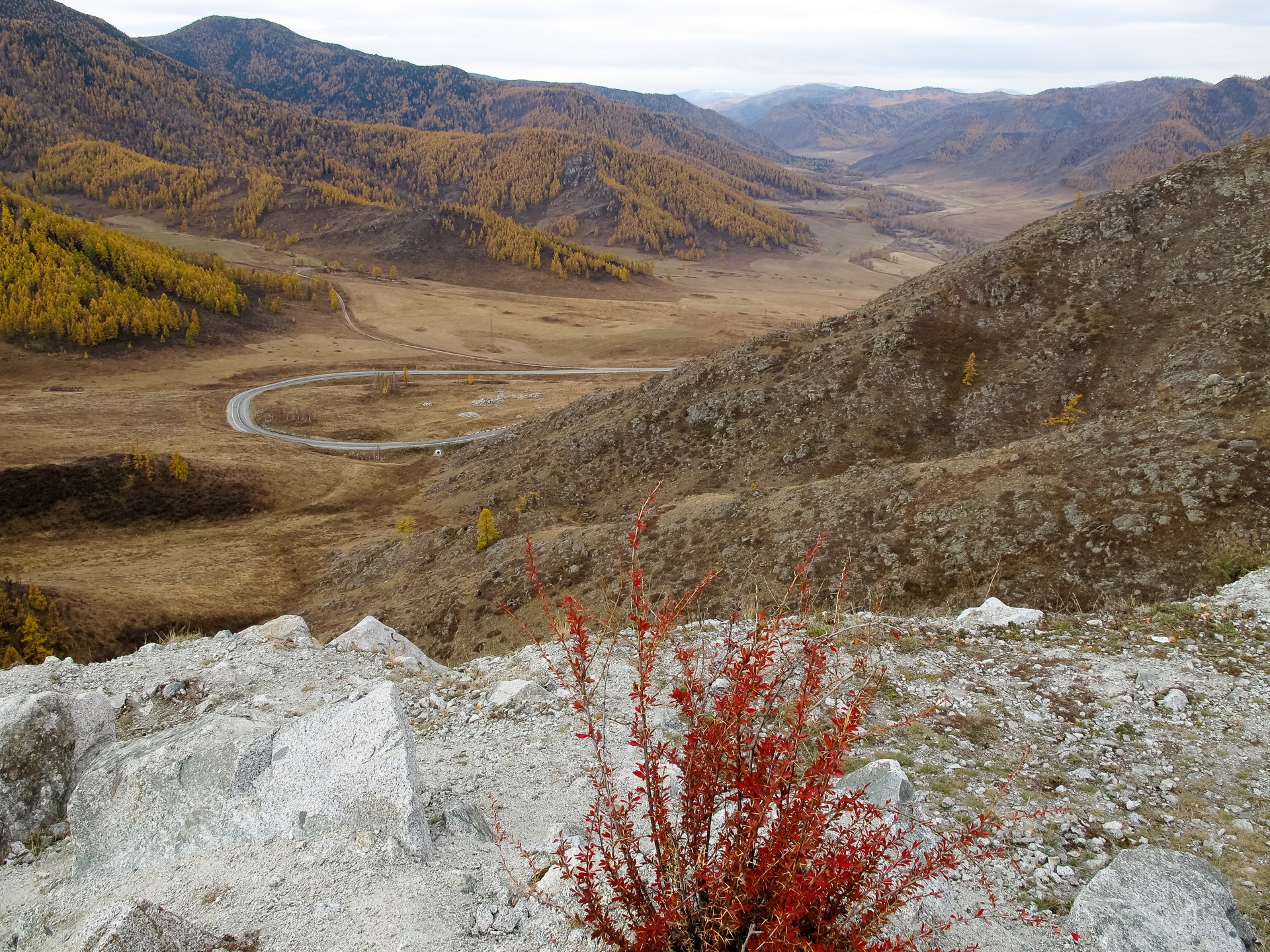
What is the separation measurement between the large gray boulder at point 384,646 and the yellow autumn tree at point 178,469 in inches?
2445

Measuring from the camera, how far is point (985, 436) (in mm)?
42344

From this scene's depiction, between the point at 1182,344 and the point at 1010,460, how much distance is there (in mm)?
23041

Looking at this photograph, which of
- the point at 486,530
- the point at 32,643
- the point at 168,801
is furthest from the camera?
the point at 486,530

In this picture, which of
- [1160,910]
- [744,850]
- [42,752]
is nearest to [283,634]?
[42,752]

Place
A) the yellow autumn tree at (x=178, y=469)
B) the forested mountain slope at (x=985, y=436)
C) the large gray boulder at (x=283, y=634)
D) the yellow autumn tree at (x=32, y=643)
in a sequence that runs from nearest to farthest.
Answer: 1. the large gray boulder at (x=283, y=634)
2. the forested mountain slope at (x=985, y=436)
3. the yellow autumn tree at (x=32, y=643)
4. the yellow autumn tree at (x=178, y=469)

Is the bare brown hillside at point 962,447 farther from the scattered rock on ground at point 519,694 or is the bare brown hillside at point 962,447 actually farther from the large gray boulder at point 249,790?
the large gray boulder at point 249,790

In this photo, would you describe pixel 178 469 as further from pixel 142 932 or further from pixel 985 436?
pixel 142 932

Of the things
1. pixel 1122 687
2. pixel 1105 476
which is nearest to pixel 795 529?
pixel 1105 476

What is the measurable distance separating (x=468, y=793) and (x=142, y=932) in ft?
11.7

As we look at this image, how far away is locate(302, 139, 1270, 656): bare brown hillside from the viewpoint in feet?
73.8

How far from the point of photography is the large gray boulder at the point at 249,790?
706 cm

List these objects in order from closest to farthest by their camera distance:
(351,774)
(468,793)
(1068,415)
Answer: (351,774)
(468,793)
(1068,415)

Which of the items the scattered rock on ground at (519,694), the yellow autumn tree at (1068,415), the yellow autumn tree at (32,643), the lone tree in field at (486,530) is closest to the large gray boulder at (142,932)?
the scattered rock on ground at (519,694)

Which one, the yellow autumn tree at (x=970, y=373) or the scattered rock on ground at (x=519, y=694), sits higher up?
the yellow autumn tree at (x=970, y=373)
